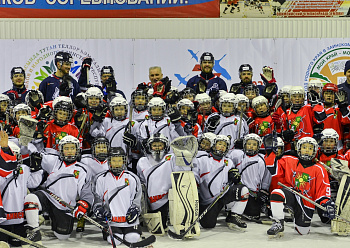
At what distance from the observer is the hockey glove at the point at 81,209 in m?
7.32

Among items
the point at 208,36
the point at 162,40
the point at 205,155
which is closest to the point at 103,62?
the point at 162,40

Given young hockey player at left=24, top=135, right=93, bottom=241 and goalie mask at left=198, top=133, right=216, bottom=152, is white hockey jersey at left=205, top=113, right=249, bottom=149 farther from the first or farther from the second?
young hockey player at left=24, top=135, right=93, bottom=241

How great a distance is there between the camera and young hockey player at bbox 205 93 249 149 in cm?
903

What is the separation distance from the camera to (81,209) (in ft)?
24.1

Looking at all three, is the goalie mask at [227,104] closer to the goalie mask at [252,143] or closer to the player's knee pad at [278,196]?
the goalie mask at [252,143]

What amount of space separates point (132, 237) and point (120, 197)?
0.49 m

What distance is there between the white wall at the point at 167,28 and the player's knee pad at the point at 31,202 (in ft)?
18.8

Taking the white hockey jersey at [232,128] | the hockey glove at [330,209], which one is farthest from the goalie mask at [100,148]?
the hockey glove at [330,209]

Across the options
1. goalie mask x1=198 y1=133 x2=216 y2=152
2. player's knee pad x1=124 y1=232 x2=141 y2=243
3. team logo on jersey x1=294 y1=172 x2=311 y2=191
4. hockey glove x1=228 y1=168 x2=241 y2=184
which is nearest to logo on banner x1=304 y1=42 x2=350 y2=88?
goalie mask x1=198 y1=133 x2=216 y2=152

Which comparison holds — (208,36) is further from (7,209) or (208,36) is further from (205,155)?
(7,209)

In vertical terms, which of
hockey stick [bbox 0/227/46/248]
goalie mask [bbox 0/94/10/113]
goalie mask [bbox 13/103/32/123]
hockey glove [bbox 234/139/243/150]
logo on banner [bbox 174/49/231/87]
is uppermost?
logo on banner [bbox 174/49/231/87]

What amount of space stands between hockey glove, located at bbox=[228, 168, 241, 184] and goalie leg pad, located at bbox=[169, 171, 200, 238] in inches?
21.2

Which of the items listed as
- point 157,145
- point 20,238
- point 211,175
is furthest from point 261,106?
point 20,238

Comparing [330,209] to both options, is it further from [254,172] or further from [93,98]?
[93,98]
